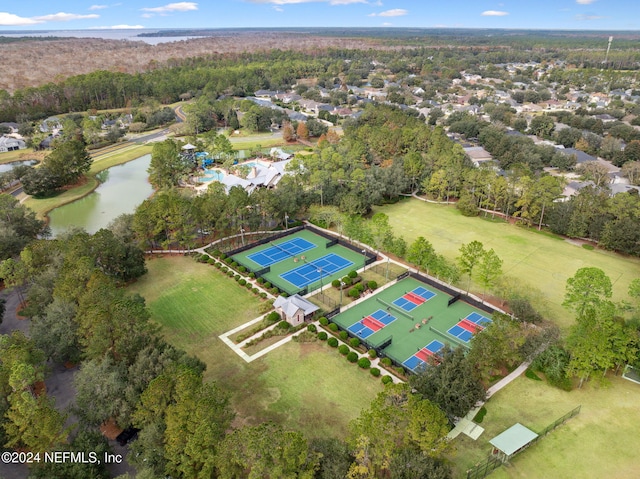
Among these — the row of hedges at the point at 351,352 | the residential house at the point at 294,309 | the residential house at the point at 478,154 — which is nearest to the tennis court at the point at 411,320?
the row of hedges at the point at 351,352

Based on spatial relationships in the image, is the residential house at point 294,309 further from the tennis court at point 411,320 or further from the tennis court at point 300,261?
the tennis court at point 300,261

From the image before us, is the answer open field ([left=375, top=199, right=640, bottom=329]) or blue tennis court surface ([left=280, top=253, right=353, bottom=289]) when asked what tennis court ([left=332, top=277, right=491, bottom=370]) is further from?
blue tennis court surface ([left=280, top=253, right=353, bottom=289])

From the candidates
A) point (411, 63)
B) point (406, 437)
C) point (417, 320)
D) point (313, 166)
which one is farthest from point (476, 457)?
point (411, 63)

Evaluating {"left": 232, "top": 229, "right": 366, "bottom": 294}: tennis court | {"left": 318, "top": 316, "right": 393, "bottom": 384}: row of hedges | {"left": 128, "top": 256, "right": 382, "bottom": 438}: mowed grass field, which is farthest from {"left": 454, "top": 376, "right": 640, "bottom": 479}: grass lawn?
{"left": 232, "top": 229, "right": 366, "bottom": 294}: tennis court

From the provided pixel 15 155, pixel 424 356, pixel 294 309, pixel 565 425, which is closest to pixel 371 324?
pixel 424 356

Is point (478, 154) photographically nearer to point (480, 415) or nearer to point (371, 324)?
point (371, 324)

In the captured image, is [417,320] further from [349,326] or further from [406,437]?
[406,437]
